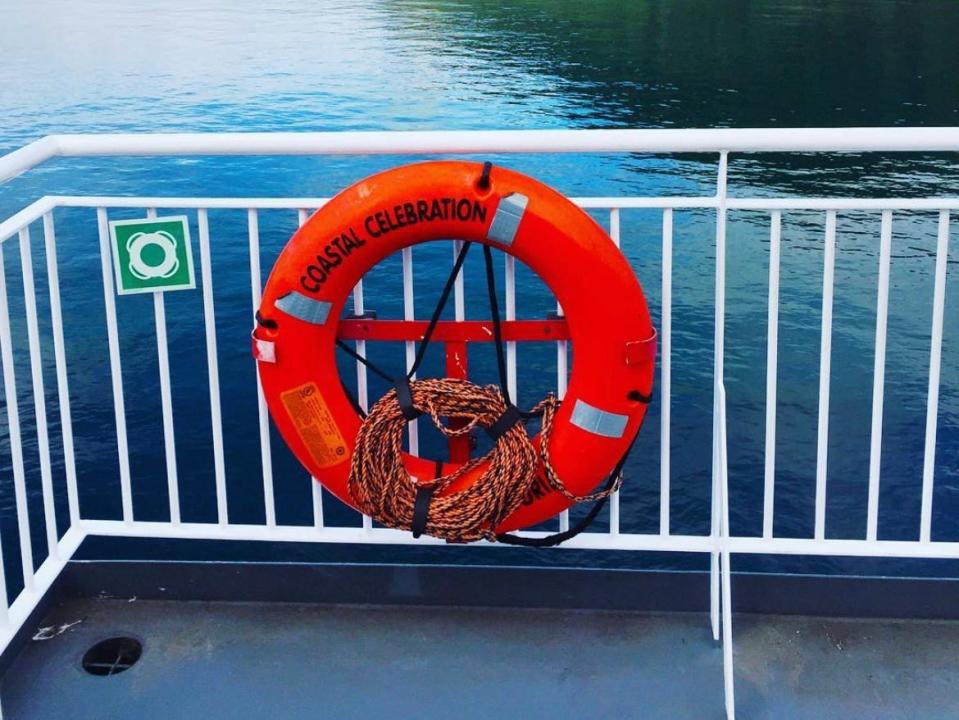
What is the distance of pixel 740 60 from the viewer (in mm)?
23250

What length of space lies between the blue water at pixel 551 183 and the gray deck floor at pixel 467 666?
4.57 metres

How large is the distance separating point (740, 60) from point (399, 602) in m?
22.7

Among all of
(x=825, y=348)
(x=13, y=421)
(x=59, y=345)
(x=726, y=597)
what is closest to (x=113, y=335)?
(x=59, y=345)

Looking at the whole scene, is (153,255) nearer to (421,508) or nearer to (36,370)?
(36,370)

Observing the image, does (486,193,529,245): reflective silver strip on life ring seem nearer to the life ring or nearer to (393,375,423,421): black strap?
the life ring

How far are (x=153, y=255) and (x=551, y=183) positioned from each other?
11.3 metres

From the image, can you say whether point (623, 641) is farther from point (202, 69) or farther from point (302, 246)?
point (202, 69)

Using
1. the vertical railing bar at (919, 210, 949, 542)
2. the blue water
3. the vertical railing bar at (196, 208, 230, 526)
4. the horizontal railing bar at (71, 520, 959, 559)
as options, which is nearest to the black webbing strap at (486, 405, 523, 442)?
the horizontal railing bar at (71, 520, 959, 559)

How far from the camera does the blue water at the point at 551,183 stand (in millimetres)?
7434

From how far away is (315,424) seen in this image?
6.64 ft

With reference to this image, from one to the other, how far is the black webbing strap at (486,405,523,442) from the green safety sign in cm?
63

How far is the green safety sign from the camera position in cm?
209

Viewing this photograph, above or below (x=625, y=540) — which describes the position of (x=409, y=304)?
above

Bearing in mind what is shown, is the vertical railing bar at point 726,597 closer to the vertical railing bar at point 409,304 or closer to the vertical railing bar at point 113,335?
the vertical railing bar at point 409,304
